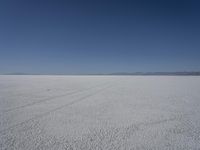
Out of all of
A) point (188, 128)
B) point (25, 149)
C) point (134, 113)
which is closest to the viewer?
point (25, 149)

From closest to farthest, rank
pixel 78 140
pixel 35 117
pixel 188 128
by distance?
pixel 78 140 < pixel 188 128 < pixel 35 117

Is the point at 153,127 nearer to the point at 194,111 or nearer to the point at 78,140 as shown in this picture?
the point at 78,140

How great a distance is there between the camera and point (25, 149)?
7.65ft

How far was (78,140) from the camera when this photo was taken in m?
2.68

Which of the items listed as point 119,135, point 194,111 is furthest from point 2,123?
point 194,111

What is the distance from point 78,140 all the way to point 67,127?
685 mm

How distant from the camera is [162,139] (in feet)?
8.88

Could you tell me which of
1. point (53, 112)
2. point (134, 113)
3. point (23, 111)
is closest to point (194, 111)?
point (134, 113)

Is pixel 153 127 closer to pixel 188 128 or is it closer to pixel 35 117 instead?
pixel 188 128

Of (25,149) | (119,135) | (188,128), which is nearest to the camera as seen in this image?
(25,149)

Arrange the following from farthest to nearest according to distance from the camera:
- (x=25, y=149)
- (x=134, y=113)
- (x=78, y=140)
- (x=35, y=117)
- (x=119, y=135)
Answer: (x=134, y=113) → (x=35, y=117) → (x=119, y=135) → (x=78, y=140) → (x=25, y=149)

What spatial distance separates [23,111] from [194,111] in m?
5.28

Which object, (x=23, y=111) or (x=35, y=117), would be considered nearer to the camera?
(x=35, y=117)

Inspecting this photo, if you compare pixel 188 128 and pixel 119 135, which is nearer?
pixel 119 135
